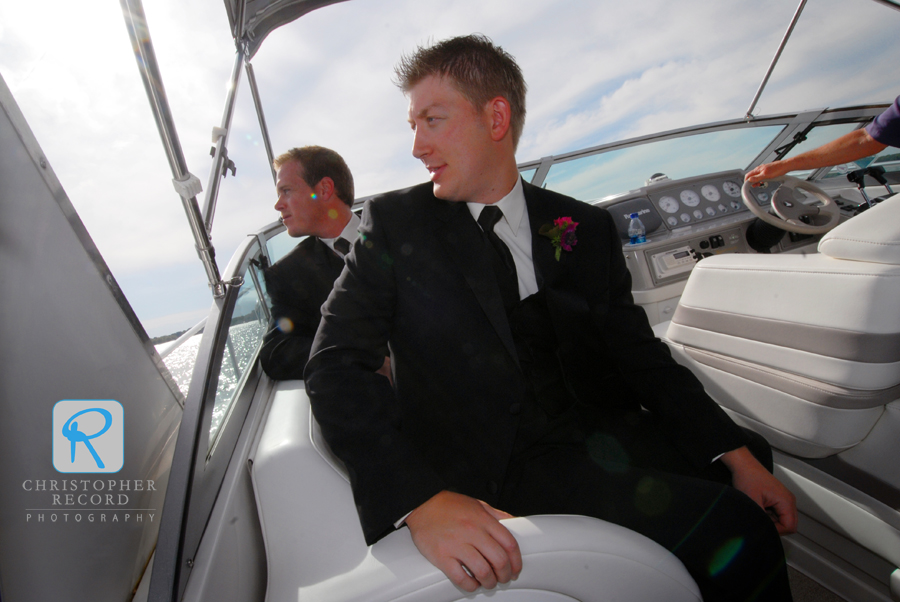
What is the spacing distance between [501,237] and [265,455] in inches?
30.9

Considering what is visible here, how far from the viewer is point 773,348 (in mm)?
1193

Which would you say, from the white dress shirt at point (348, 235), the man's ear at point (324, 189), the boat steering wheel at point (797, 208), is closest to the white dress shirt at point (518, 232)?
the white dress shirt at point (348, 235)

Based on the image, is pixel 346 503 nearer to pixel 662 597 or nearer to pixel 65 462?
pixel 65 462

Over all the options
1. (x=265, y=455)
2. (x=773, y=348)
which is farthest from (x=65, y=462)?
(x=773, y=348)

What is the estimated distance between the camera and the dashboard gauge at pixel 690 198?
3588 millimetres

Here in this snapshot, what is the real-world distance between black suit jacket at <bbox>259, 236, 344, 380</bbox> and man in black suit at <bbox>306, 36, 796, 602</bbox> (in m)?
0.66

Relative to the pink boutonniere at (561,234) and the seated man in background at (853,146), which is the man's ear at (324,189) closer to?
the pink boutonniere at (561,234)

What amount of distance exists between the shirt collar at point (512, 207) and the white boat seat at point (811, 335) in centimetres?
67

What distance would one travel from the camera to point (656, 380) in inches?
45.9

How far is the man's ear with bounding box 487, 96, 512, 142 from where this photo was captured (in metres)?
1.16

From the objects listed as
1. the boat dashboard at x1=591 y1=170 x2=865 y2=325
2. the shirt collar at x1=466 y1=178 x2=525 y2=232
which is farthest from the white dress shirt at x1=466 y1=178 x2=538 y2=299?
the boat dashboard at x1=591 y1=170 x2=865 y2=325

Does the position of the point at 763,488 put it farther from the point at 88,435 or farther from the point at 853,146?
the point at 853,146

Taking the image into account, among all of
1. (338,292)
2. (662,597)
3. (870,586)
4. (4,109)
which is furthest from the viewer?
(870,586)

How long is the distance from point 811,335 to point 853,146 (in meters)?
1.31
